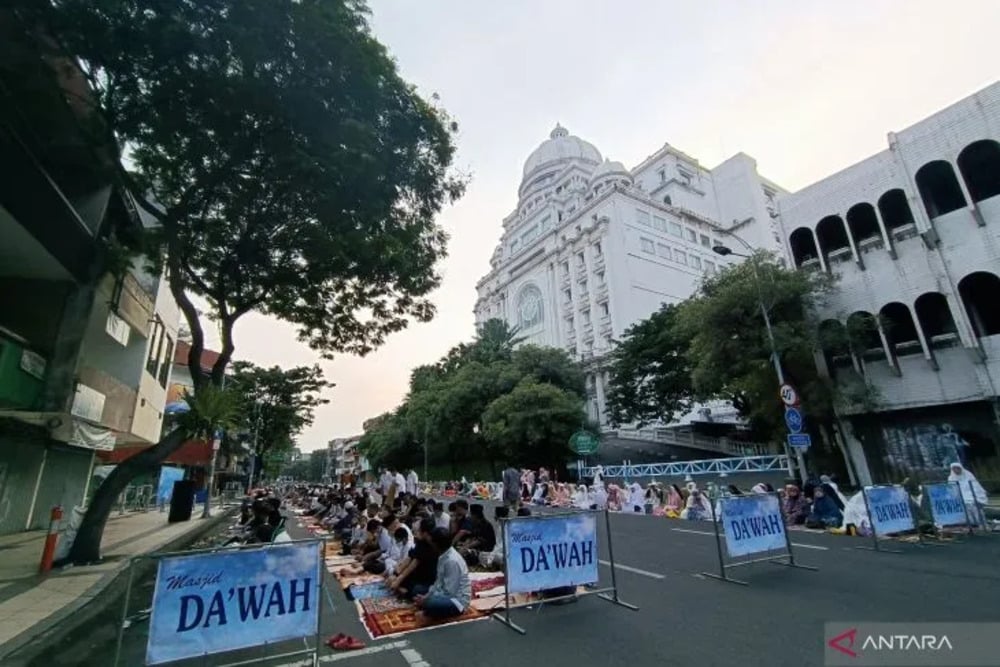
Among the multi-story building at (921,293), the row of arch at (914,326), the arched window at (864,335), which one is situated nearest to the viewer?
the multi-story building at (921,293)

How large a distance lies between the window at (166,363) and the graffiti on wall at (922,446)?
30525 mm

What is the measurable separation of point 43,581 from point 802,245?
27021 mm

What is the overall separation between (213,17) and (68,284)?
28.6 feet

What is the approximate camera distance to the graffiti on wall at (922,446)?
662 inches

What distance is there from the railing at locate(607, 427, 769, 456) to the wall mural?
74.4ft

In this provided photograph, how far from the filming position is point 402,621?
18.4ft

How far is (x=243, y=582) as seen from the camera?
4227 mm

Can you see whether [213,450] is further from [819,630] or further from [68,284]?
[819,630]

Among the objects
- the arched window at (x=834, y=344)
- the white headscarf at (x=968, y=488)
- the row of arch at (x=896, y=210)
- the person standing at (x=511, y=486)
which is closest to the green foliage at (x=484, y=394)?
the person standing at (x=511, y=486)

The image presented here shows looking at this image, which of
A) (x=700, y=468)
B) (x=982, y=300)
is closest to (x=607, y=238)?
(x=700, y=468)

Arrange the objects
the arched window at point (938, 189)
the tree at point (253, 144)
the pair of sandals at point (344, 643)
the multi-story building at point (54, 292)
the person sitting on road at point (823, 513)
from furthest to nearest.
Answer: the arched window at point (938, 189), the person sitting on road at point (823, 513), the multi-story building at point (54, 292), the tree at point (253, 144), the pair of sandals at point (344, 643)

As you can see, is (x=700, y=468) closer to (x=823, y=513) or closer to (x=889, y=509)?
(x=823, y=513)

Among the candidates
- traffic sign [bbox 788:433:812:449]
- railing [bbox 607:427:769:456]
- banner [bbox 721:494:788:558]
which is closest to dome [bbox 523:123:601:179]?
railing [bbox 607:427:769:456]

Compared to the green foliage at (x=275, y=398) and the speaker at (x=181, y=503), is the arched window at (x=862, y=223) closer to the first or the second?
the speaker at (x=181, y=503)
